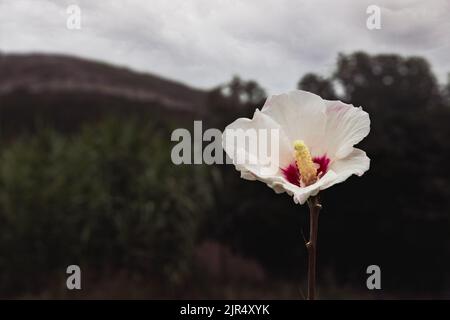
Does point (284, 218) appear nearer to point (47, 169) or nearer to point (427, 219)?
point (427, 219)

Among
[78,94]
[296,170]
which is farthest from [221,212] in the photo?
[78,94]

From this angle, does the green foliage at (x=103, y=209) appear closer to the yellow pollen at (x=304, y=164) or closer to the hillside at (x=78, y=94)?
the hillside at (x=78, y=94)

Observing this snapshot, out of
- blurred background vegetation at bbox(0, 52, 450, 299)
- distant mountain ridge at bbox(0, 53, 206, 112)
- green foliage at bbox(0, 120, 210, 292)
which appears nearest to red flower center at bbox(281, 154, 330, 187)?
blurred background vegetation at bbox(0, 52, 450, 299)

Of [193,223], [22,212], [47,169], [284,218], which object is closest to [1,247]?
[22,212]

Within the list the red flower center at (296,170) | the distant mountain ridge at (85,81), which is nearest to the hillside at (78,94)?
the distant mountain ridge at (85,81)

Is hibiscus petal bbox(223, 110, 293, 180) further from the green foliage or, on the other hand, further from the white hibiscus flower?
the green foliage
